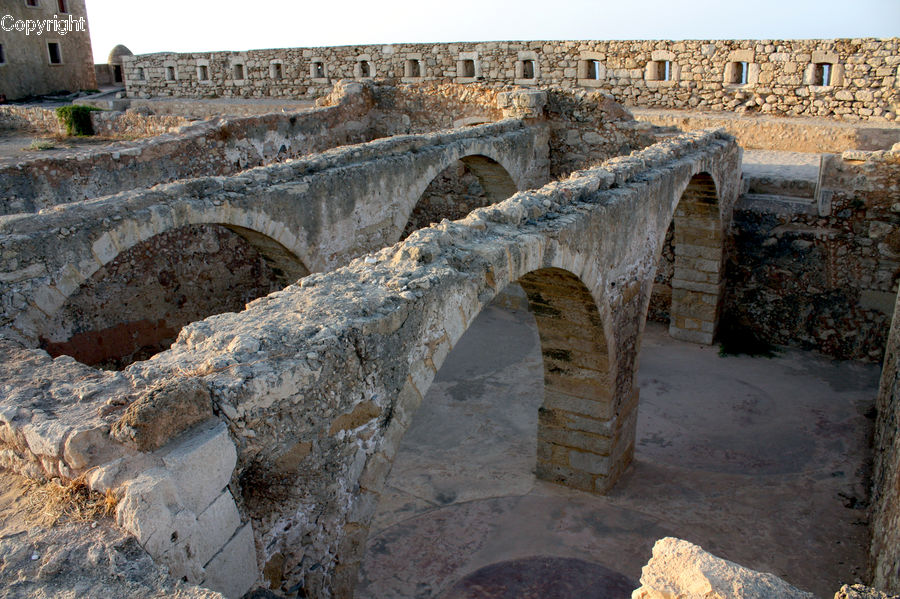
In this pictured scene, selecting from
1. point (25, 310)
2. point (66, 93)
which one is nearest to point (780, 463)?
point (25, 310)

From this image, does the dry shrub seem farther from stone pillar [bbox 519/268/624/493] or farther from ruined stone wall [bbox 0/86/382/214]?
ruined stone wall [bbox 0/86/382/214]

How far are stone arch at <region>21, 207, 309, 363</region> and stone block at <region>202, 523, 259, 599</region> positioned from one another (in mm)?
3393

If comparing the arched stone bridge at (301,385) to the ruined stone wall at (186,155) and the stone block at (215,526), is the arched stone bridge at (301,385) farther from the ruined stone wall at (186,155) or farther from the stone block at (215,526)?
the ruined stone wall at (186,155)

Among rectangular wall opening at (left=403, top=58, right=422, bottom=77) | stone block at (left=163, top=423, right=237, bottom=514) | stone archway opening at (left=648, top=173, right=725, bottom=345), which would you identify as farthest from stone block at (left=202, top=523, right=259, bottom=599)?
rectangular wall opening at (left=403, top=58, right=422, bottom=77)

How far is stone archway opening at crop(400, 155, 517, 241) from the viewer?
11188 mm

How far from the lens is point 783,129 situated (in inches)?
531

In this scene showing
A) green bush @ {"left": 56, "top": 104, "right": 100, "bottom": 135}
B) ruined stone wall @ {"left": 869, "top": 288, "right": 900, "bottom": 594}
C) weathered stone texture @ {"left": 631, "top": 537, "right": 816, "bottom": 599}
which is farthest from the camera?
green bush @ {"left": 56, "top": 104, "right": 100, "bottom": 135}

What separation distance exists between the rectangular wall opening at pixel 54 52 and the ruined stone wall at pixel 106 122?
9350 millimetres

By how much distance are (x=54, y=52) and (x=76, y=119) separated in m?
13.0

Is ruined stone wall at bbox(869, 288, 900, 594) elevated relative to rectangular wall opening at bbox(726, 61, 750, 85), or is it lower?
lower

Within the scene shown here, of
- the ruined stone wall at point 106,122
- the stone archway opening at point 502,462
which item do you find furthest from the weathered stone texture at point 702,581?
the ruined stone wall at point 106,122

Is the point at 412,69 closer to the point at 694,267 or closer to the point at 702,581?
the point at 694,267

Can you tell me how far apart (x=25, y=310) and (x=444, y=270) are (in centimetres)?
354

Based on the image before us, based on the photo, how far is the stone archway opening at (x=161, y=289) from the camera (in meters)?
7.29
